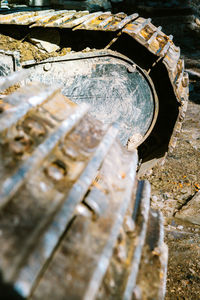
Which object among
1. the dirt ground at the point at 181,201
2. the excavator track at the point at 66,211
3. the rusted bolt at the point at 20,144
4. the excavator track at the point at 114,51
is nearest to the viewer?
the excavator track at the point at 66,211

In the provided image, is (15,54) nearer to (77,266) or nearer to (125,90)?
(125,90)

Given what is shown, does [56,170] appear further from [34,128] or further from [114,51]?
[114,51]

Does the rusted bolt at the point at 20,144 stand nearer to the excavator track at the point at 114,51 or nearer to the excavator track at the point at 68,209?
the excavator track at the point at 68,209

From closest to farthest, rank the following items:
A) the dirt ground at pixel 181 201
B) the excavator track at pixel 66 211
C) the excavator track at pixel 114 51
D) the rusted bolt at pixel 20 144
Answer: the excavator track at pixel 66 211 → the rusted bolt at pixel 20 144 → the dirt ground at pixel 181 201 → the excavator track at pixel 114 51

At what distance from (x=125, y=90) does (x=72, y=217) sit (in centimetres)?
230

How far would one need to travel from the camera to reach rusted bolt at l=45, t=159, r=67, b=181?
0.92 metres

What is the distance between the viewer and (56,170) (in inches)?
37.1

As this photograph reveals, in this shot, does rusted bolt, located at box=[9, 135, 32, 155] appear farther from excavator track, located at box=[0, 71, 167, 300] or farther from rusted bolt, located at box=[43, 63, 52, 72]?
rusted bolt, located at box=[43, 63, 52, 72]

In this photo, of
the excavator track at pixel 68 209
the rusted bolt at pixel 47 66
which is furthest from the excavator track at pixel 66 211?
the rusted bolt at pixel 47 66

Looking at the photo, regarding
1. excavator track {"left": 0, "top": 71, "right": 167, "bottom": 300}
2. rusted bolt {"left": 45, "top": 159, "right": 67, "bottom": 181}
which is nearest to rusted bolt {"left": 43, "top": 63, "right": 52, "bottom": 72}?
excavator track {"left": 0, "top": 71, "right": 167, "bottom": 300}

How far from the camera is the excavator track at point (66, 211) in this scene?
76 cm

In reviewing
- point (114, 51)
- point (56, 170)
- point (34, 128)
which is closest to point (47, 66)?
point (114, 51)

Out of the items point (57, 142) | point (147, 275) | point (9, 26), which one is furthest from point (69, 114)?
point (9, 26)

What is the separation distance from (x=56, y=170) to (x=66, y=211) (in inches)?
6.7
